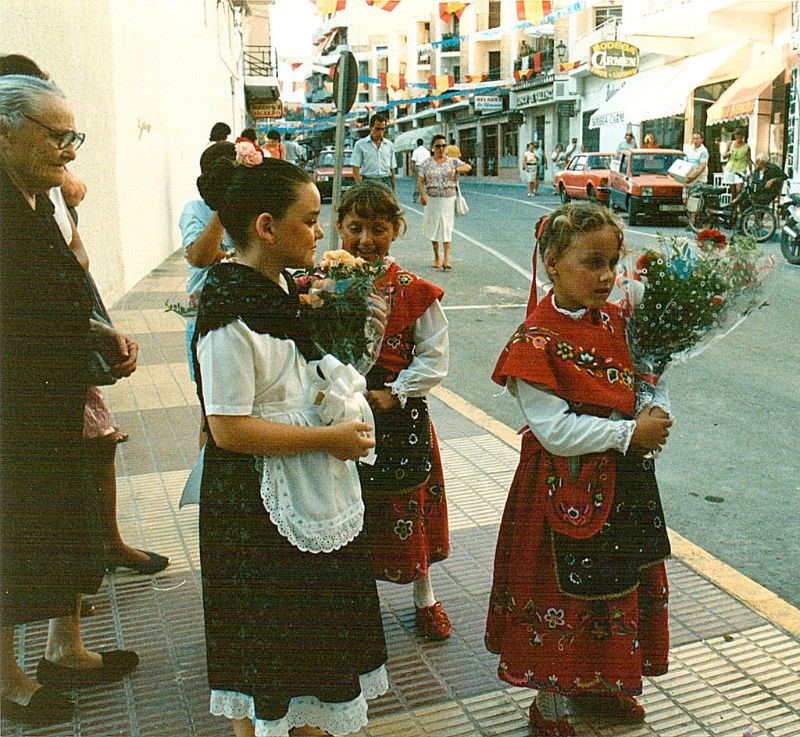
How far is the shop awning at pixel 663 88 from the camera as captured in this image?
26000 millimetres

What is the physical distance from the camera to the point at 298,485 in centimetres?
209

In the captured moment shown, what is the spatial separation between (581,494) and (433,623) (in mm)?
1006

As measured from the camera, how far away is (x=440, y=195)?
1252 centimetres

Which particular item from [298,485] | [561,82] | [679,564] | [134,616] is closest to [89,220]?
[134,616]

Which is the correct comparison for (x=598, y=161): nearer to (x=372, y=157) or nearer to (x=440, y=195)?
(x=372, y=157)

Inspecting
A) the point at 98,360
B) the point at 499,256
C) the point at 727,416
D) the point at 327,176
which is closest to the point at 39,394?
the point at 98,360

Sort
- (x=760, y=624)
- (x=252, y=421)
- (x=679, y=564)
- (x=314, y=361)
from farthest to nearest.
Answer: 1. (x=679, y=564)
2. (x=760, y=624)
3. (x=314, y=361)
4. (x=252, y=421)

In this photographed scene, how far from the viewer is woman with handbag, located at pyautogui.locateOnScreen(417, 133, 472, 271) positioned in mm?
12391

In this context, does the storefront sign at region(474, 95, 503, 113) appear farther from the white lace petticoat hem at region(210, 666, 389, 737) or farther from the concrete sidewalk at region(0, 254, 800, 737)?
the white lace petticoat hem at region(210, 666, 389, 737)

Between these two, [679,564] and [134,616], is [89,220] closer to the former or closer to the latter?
[134,616]

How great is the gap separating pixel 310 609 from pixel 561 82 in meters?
42.3

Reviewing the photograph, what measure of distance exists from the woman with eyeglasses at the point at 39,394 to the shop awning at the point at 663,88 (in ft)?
85.3

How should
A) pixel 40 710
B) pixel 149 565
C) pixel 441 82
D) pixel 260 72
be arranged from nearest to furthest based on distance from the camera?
1. pixel 40 710
2. pixel 149 565
3. pixel 260 72
4. pixel 441 82

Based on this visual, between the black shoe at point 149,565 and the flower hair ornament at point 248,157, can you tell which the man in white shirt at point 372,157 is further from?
the flower hair ornament at point 248,157
